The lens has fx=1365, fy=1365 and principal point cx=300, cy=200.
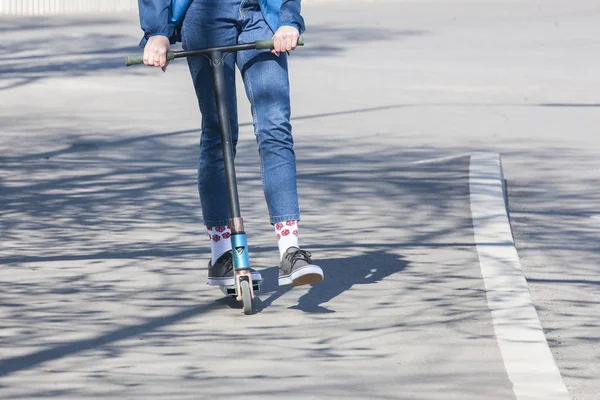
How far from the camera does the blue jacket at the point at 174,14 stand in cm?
568

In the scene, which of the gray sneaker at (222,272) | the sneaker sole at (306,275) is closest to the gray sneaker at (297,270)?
A: the sneaker sole at (306,275)

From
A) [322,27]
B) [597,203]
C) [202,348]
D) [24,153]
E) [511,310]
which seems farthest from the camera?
[322,27]

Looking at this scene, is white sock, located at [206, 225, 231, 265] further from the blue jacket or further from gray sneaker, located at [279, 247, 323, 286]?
the blue jacket

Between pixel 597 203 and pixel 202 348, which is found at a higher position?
pixel 202 348

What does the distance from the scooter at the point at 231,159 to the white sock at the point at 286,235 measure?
17 centimetres

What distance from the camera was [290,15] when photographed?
5684mm

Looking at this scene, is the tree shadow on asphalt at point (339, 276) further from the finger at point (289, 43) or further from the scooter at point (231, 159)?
the finger at point (289, 43)

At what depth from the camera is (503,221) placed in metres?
7.87

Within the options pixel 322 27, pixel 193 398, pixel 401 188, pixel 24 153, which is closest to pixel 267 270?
pixel 193 398

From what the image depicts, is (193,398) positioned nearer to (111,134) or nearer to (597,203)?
(597,203)

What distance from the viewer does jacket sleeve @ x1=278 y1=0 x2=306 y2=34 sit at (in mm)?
5664

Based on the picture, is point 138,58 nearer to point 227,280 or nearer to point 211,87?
point 211,87

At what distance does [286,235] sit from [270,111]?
0.53 metres

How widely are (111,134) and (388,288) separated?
23.0 ft
